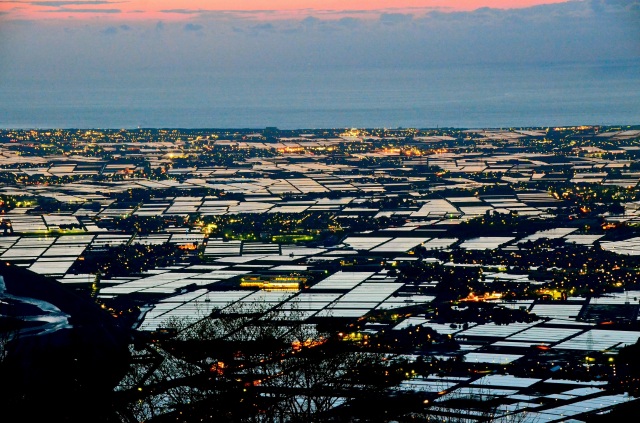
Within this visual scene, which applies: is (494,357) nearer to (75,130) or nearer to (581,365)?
(581,365)

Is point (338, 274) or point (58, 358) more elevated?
point (58, 358)

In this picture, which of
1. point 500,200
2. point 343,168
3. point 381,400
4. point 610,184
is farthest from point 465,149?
point 381,400

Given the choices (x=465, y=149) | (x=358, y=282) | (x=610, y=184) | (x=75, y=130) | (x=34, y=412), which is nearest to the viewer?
(x=34, y=412)

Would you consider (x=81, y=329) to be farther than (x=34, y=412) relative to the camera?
Yes

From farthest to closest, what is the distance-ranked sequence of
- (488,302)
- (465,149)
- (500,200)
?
(465,149), (500,200), (488,302)

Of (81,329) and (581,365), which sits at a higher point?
(81,329)

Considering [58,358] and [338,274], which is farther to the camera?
[338,274]
